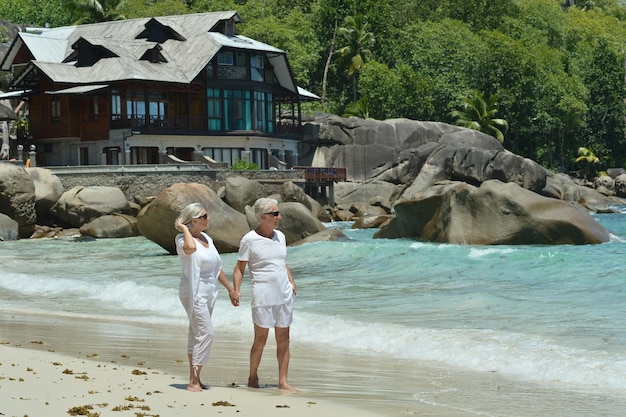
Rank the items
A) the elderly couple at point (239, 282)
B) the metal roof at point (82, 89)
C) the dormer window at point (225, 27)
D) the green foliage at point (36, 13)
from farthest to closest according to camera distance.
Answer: the green foliage at point (36, 13) < the dormer window at point (225, 27) < the metal roof at point (82, 89) < the elderly couple at point (239, 282)

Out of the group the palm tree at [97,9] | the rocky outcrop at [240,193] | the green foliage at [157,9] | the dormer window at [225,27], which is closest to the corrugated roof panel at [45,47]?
the dormer window at [225,27]

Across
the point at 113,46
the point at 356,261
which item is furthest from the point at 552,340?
the point at 113,46

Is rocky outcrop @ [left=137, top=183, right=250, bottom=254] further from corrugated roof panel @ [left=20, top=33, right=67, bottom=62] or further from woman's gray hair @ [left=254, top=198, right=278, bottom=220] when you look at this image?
corrugated roof panel @ [left=20, top=33, right=67, bottom=62]

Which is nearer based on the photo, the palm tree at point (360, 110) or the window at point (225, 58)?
the window at point (225, 58)

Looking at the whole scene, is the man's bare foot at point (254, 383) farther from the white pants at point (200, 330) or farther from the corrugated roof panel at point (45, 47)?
the corrugated roof panel at point (45, 47)

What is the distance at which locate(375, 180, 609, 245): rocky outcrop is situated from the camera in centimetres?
2525

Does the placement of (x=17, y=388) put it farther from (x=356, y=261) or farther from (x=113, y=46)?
(x=113, y=46)

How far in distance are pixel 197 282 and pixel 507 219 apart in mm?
17497

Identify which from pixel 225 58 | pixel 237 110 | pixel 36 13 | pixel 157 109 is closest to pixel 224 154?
pixel 237 110

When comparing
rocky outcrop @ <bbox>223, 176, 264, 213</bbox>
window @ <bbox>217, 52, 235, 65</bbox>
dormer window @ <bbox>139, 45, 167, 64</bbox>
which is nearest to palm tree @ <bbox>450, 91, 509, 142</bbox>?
window @ <bbox>217, 52, 235, 65</bbox>

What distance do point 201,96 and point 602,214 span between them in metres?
22.0

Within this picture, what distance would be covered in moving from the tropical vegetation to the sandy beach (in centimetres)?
5207

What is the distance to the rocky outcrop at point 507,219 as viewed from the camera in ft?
82.8

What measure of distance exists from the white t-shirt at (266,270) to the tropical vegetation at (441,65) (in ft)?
180
